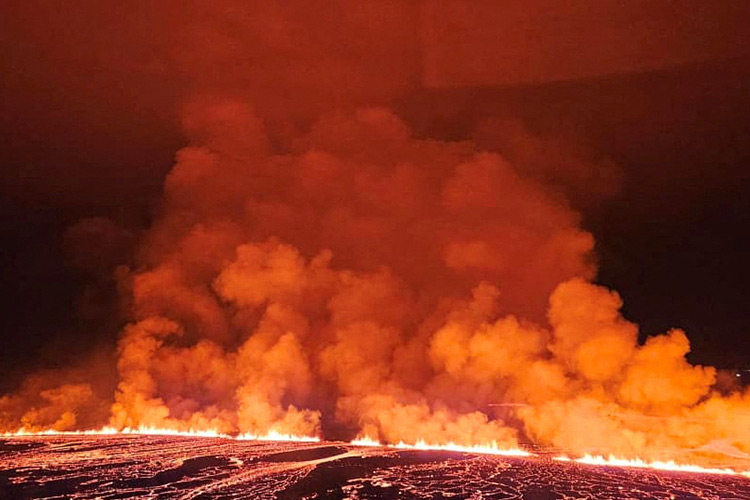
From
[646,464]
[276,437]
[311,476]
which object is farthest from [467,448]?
[311,476]

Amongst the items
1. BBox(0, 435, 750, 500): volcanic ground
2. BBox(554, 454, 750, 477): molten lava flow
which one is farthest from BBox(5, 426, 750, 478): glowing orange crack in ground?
BBox(0, 435, 750, 500): volcanic ground

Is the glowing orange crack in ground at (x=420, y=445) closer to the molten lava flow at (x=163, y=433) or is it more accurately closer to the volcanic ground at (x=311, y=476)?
the molten lava flow at (x=163, y=433)

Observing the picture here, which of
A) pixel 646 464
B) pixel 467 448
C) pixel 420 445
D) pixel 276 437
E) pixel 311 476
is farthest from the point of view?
pixel 276 437

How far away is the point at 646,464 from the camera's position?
166ft

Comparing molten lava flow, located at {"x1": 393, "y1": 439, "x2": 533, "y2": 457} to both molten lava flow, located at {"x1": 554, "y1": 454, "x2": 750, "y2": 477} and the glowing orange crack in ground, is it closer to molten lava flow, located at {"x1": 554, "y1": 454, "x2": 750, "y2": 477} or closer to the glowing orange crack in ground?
the glowing orange crack in ground

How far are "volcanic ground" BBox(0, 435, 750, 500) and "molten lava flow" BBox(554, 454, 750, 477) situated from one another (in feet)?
8.28

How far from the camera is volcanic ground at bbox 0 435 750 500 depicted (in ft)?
109

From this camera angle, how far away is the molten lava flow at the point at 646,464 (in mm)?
46656

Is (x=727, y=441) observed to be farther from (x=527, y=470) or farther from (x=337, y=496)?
(x=337, y=496)

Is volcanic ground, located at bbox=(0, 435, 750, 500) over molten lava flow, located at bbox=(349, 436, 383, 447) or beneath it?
beneath

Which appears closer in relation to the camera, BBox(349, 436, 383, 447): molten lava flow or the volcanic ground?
the volcanic ground

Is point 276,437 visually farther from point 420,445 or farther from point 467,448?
point 467,448

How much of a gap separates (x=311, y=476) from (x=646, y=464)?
29.6 meters

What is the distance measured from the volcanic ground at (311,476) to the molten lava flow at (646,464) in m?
2.52
